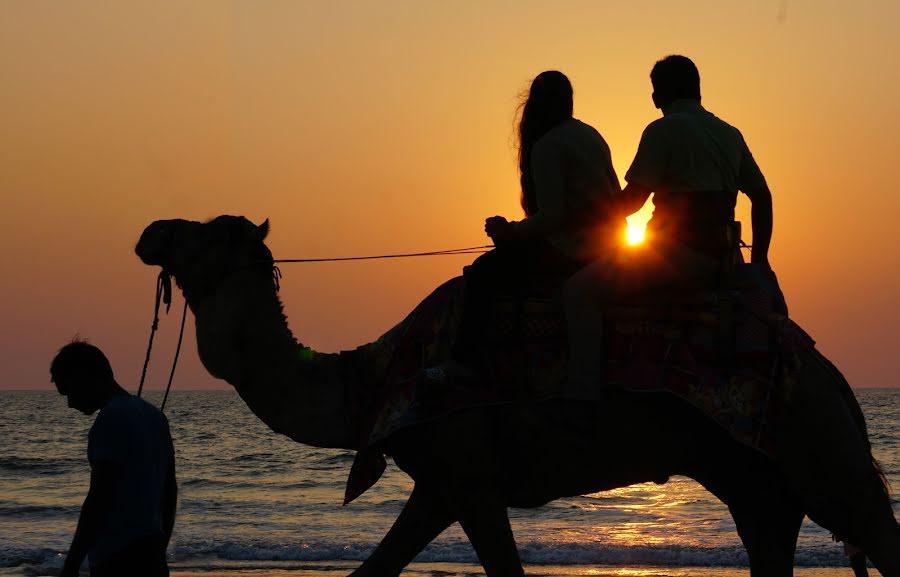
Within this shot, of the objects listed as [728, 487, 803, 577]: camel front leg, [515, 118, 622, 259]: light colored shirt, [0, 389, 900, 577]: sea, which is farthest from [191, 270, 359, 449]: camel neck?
[0, 389, 900, 577]: sea

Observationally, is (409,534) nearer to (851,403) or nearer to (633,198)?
(633,198)

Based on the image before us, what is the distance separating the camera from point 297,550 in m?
23.0

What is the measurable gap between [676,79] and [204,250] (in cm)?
283

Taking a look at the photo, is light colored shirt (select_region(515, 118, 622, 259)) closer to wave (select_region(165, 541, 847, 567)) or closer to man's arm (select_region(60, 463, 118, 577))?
man's arm (select_region(60, 463, 118, 577))

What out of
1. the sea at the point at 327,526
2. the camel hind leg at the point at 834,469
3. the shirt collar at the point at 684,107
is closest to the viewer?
the camel hind leg at the point at 834,469

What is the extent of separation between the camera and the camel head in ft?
24.8

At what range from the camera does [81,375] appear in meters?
6.84

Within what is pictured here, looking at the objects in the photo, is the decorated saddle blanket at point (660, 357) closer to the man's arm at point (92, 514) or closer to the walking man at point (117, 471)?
the walking man at point (117, 471)

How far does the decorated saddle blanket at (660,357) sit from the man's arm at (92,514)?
4.45 ft

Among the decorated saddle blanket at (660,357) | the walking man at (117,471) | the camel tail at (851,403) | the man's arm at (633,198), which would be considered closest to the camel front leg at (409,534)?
the decorated saddle blanket at (660,357)

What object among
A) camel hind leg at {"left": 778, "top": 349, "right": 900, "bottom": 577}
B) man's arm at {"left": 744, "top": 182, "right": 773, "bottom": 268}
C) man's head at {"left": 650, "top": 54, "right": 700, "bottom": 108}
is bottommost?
camel hind leg at {"left": 778, "top": 349, "right": 900, "bottom": 577}

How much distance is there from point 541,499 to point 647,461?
0.61m

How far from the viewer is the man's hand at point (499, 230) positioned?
269 inches

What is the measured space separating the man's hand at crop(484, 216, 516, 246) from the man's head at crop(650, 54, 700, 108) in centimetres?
111
